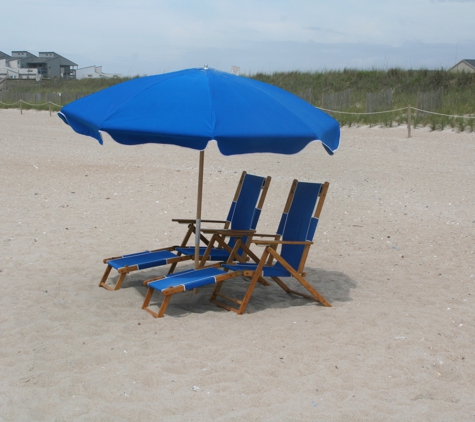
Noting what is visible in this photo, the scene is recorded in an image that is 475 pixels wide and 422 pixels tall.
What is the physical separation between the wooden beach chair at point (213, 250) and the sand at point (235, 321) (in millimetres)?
268

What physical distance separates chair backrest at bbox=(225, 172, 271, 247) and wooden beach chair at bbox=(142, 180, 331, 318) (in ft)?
0.84

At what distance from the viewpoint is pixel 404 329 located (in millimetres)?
4559

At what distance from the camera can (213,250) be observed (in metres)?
5.68

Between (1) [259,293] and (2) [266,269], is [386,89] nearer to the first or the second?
(1) [259,293]

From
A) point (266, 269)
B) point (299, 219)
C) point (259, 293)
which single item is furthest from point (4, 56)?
point (266, 269)

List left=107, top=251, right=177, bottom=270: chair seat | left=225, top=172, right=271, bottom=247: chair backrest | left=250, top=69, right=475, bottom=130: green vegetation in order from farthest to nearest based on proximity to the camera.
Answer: left=250, top=69, right=475, bottom=130: green vegetation < left=225, top=172, right=271, bottom=247: chair backrest < left=107, top=251, right=177, bottom=270: chair seat

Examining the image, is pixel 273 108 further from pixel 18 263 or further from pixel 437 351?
pixel 18 263

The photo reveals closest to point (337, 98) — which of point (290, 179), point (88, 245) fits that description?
point (290, 179)

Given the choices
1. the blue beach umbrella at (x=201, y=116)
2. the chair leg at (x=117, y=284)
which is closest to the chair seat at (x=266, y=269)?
the chair leg at (x=117, y=284)

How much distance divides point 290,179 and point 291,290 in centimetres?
591

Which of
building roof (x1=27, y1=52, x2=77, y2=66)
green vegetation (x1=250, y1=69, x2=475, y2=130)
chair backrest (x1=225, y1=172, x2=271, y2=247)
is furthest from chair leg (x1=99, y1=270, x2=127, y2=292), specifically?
building roof (x1=27, y1=52, x2=77, y2=66)

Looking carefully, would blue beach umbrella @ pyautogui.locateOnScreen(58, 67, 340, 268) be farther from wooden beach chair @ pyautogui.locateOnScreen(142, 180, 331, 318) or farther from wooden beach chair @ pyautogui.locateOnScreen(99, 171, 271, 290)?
wooden beach chair @ pyautogui.locateOnScreen(99, 171, 271, 290)

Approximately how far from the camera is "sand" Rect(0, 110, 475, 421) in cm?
345

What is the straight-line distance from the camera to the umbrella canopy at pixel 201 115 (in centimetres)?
409
